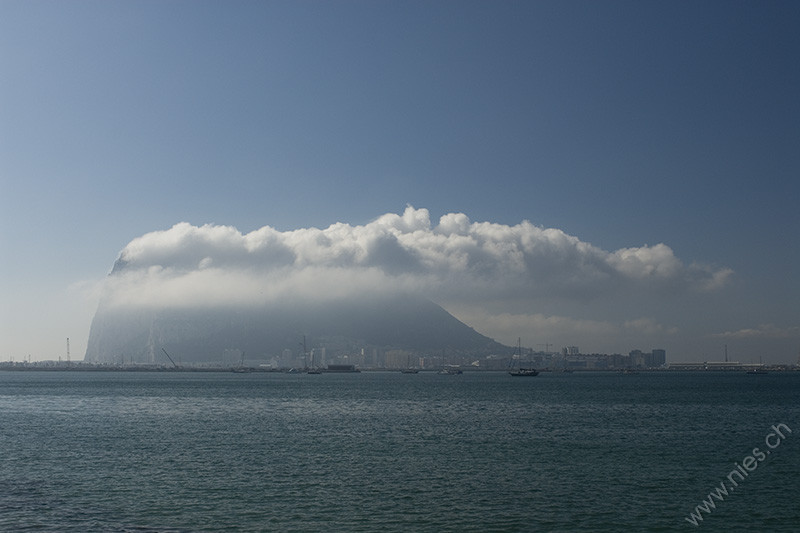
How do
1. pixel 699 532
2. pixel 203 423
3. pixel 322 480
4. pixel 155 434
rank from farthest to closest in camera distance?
pixel 203 423, pixel 155 434, pixel 322 480, pixel 699 532

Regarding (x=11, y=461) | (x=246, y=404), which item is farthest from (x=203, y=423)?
(x=246, y=404)

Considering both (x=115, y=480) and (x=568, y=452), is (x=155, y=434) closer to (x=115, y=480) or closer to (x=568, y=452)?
(x=115, y=480)

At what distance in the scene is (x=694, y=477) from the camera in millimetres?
44094

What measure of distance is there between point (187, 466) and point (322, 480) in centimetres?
1146

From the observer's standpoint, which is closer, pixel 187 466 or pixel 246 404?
pixel 187 466

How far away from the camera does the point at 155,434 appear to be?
69062mm

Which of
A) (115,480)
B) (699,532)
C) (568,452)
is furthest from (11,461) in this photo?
(699,532)

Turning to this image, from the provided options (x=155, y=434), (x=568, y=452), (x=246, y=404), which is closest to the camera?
→ (x=568, y=452)

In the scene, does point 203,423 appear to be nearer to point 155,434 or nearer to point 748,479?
point 155,434

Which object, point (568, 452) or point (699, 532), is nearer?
point (699, 532)

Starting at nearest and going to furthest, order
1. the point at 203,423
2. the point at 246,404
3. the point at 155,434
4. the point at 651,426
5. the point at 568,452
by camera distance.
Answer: the point at 568,452
the point at 155,434
the point at 651,426
the point at 203,423
the point at 246,404

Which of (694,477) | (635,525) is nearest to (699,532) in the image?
(635,525)

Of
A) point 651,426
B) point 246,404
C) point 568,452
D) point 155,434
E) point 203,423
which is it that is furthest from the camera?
point 246,404

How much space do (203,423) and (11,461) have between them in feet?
101
